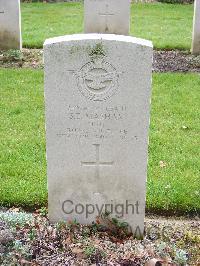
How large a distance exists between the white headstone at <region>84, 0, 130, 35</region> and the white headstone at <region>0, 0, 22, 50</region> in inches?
54.7

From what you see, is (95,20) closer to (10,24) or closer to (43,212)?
(10,24)

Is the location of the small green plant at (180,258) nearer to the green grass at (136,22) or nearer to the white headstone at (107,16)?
the white headstone at (107,16)

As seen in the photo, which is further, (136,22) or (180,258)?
(136,22)

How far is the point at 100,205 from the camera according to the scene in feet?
14.2

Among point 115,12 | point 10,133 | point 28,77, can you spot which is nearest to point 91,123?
point 10,133

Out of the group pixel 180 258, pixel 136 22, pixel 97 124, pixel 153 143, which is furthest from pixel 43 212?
pixel 136 22

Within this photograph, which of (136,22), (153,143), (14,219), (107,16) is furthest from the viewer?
(136,22)

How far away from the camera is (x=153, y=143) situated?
6242mm

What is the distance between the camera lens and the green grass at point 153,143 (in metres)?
5.03

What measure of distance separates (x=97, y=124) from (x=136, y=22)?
1065cm

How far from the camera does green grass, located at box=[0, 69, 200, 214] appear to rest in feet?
16.5

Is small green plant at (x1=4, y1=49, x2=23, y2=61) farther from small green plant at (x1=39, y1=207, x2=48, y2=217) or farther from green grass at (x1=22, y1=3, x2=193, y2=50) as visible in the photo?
small green plant at (x1=39, y1=207, x2=48, y2=217)

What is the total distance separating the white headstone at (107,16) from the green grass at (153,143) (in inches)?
82.7

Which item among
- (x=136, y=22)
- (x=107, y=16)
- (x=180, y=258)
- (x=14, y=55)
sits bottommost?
(x=180, y=258)
